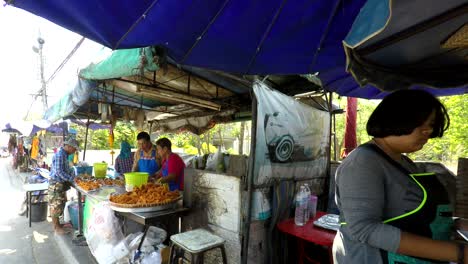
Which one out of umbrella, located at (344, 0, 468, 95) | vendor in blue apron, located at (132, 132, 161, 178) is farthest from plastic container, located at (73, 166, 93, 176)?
umbrella, located at (344, 0, 468, 95)

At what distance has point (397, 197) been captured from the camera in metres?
1.12

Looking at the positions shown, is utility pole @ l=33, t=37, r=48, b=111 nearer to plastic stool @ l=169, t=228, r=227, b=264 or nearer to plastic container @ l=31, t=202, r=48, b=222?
plastic container @ l=31, t=202, r=48, b=222

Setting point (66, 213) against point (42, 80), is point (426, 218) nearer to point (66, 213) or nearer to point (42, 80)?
point (66, 213)

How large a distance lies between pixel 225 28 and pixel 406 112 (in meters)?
1.35

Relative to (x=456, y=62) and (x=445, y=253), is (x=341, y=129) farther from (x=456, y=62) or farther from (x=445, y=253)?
(x=445, y=253)

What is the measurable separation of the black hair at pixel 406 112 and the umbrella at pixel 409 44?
1.05 ft

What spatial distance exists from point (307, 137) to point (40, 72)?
1644 cm

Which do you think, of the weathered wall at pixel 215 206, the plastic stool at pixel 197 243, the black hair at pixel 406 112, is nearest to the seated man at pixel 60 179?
the weathered wall at pixel 215 206

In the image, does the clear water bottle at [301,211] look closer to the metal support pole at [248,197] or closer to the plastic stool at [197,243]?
the metal support pole at [248,197]

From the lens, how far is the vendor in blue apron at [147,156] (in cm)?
484

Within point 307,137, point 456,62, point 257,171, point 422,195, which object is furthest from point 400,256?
point 307,137

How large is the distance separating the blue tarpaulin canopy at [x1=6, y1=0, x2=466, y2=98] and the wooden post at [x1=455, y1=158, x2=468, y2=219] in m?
1.90

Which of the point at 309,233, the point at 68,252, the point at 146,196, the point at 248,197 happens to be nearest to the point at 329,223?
the point at 309,233

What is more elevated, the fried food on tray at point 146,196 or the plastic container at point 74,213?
the fried food on tray at point 146,196
